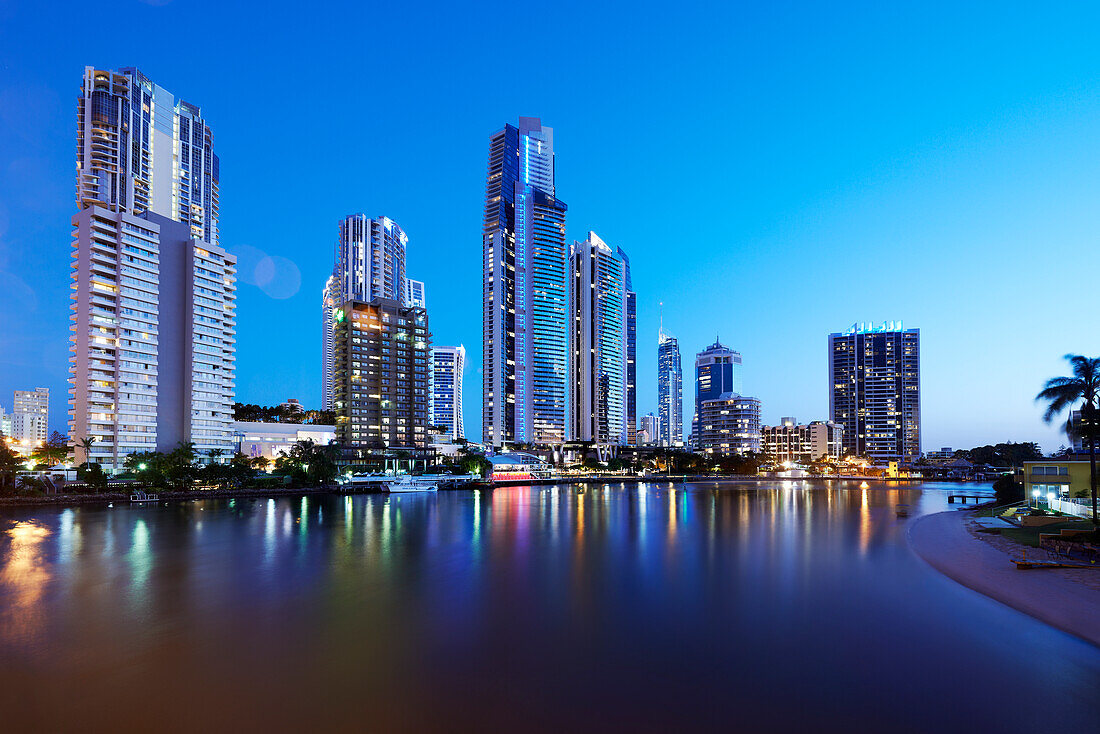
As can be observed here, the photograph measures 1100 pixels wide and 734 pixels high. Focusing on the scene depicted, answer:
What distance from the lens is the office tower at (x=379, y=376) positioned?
560 feet

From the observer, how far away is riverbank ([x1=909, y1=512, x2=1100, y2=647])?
77.4 feet

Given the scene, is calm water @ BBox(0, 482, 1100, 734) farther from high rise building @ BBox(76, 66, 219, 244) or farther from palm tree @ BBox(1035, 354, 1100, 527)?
high rise building @ BBox(76, 66, 219, 244)

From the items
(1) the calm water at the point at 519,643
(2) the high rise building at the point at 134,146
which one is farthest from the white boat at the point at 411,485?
(2) the high rise building at the point at 134,146

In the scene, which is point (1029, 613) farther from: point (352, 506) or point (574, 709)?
point (352, 506)

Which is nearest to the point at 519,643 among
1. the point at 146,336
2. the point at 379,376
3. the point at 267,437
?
the point at 146,336

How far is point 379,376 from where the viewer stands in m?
177

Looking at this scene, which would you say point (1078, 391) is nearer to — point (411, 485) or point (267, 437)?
point (411, 485)

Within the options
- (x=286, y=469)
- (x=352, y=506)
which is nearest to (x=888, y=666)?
(x=352, y=506)

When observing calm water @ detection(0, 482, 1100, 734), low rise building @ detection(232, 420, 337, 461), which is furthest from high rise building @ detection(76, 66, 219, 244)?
calm water @ detection(0, 482, 1100, 734)

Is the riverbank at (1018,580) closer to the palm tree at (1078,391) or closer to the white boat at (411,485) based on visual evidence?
the palm tree at (1078,391)

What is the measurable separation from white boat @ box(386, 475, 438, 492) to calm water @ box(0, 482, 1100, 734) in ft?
272

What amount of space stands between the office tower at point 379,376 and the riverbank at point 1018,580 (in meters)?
146

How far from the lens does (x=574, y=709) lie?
17125mm

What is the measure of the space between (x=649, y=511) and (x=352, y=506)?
44737mm
